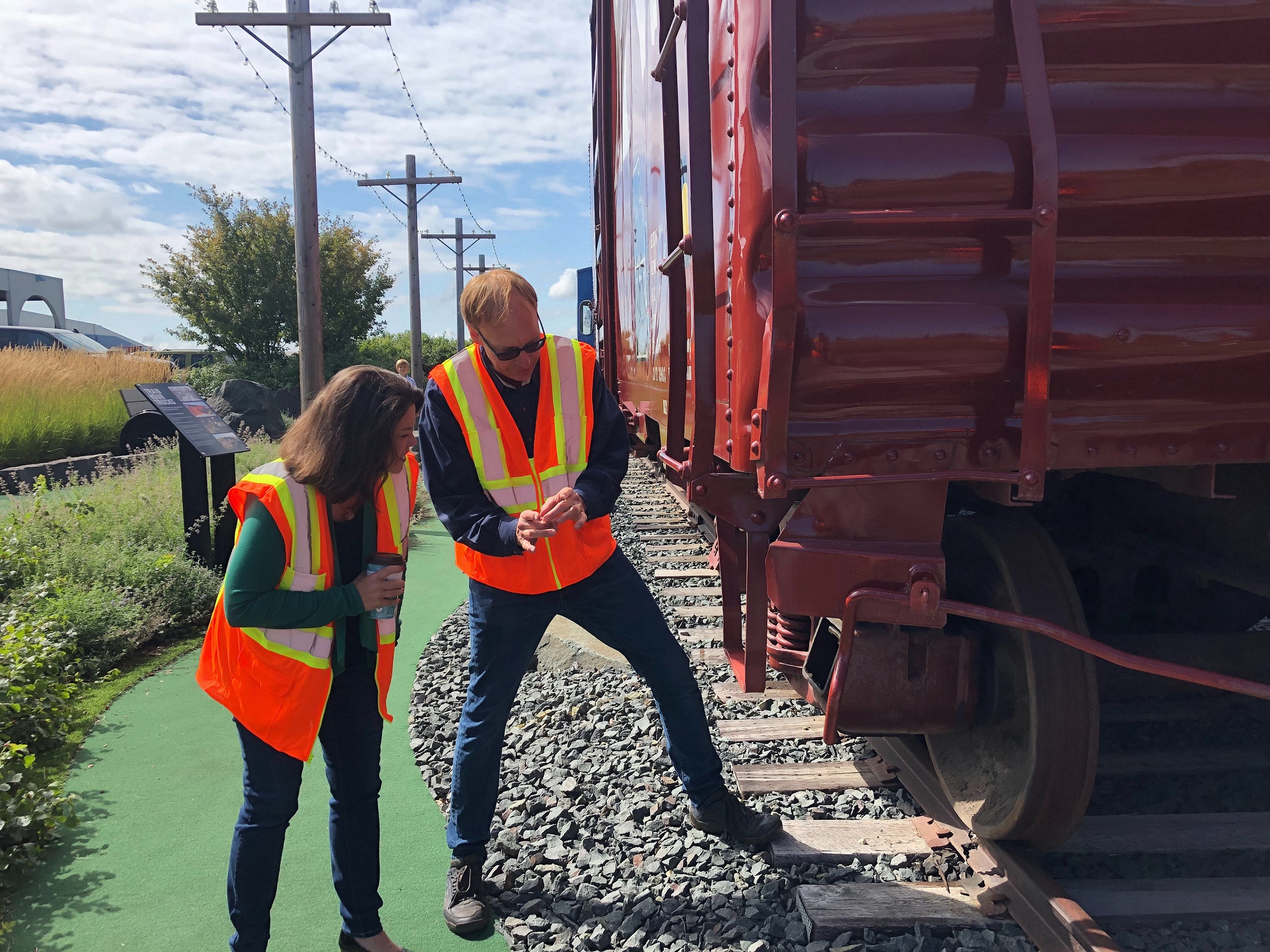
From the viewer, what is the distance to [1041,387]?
200cm

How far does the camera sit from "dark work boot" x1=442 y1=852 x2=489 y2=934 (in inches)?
103

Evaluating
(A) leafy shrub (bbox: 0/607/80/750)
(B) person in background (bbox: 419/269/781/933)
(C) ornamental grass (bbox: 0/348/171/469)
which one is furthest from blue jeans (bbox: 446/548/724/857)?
(C) ornamental grass (bbox: 0/348/171/469)

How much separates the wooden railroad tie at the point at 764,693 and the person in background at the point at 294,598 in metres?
2.18

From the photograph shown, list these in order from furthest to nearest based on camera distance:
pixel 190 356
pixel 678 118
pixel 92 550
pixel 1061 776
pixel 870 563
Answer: pixel 190 356, pixel 92 550, pixel 678 118, pixel 1061 776, pixel 870 563

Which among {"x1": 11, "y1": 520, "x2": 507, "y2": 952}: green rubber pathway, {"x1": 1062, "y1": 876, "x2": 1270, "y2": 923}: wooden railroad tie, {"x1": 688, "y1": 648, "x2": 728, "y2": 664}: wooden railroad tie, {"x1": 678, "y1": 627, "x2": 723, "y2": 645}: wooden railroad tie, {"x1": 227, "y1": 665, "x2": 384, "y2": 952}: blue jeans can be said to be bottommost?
{"x1": 11, "y1": 520, "x2": 507, "y2": 952}: green rubber pathway

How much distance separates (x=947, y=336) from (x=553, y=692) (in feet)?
9.88

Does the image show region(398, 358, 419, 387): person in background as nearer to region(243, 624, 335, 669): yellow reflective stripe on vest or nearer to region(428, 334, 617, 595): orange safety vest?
region(428, 334, 617, 595): orange safety vest

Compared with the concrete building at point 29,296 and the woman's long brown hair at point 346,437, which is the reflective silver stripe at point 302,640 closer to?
the woman's long brown hair at point 346,437

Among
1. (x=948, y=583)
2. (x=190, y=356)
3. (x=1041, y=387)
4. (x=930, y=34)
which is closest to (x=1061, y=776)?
(x=948, y=583)

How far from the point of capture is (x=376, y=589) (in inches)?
89.8

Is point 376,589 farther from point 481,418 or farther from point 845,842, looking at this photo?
point 845,842

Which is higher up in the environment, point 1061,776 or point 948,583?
point 948,583

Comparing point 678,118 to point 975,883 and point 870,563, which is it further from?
point 975,883

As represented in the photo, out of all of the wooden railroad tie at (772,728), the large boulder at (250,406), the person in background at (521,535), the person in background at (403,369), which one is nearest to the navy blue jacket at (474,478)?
the person in background at (521,535)
